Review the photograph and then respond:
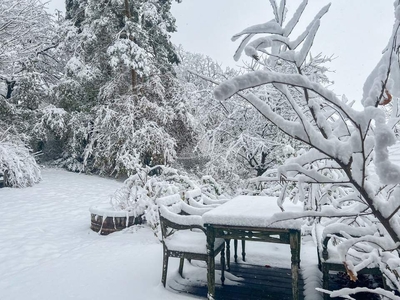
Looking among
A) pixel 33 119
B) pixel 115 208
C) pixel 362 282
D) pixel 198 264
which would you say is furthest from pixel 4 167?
pixel 362 282

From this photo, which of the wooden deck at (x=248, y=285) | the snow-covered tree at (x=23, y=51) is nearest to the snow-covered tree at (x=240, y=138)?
the wooden deck at (x=248, y=285)

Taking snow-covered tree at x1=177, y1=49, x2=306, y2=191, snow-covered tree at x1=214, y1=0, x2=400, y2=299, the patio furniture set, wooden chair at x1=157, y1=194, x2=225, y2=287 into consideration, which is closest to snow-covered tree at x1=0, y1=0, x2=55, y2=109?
snow-covered tree at x1=177, y1=49, x2=306, y2=191

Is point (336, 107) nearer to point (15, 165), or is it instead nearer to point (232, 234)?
point (232, 234)

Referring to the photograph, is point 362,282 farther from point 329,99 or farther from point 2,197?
point 2,197

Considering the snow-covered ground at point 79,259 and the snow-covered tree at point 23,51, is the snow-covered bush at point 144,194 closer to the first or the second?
the snow-covered ground at point 79,259

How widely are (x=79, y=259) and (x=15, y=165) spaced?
218 inches

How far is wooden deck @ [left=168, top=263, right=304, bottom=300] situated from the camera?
280cm

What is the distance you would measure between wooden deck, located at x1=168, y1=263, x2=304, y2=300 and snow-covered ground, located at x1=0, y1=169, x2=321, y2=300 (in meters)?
0.16

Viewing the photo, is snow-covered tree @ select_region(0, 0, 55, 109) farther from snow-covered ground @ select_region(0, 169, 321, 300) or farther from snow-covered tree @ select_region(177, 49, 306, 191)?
snow-covered tree @ select_region(177, 49, 306, 191)

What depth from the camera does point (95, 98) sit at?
11.7 m

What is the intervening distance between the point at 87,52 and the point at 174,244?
10.6 meters

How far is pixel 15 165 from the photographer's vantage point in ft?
26.2

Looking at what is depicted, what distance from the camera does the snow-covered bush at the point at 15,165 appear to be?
7824 mm

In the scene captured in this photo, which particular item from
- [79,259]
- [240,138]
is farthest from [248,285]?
[240,138]
